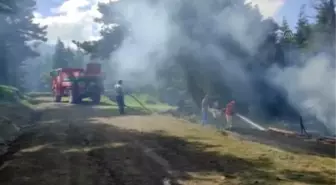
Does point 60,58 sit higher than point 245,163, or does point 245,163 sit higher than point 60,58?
point 60,58

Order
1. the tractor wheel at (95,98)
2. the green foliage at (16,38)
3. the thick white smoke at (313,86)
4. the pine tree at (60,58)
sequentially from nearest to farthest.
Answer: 1. the thick white smoke at (313,86)
2. the tractor wheel at (95,98)
3. the green foliage at (16,38)
4. the pine tree at (60,58)

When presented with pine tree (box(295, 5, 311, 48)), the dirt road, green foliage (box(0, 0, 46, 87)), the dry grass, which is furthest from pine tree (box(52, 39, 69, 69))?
the dry grass

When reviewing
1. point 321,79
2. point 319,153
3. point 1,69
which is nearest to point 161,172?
point 319,153

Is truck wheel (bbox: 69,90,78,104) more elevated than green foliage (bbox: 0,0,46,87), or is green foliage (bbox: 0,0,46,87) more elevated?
green foliage (bbox: 0,0,46,87)

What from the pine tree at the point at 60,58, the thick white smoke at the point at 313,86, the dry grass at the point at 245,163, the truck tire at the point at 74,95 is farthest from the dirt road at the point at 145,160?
the pine tree at the point at 60,58

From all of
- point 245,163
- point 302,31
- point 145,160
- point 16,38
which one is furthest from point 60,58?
point 245,163

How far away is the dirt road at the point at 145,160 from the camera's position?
8148 mm

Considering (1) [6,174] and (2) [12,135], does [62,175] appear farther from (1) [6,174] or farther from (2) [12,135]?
(2) [12,135]

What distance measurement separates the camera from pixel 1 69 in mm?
45438

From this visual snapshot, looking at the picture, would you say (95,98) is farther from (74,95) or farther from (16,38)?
(16,38)

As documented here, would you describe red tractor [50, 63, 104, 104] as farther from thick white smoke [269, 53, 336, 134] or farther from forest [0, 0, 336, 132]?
thick white smoke [269, 53, 336, 134]

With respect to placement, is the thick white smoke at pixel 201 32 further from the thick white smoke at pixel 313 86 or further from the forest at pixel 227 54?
the thick white smoke at pixel 313 86

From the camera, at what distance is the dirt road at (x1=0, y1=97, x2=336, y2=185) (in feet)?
26.7

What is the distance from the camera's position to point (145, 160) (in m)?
9.95
